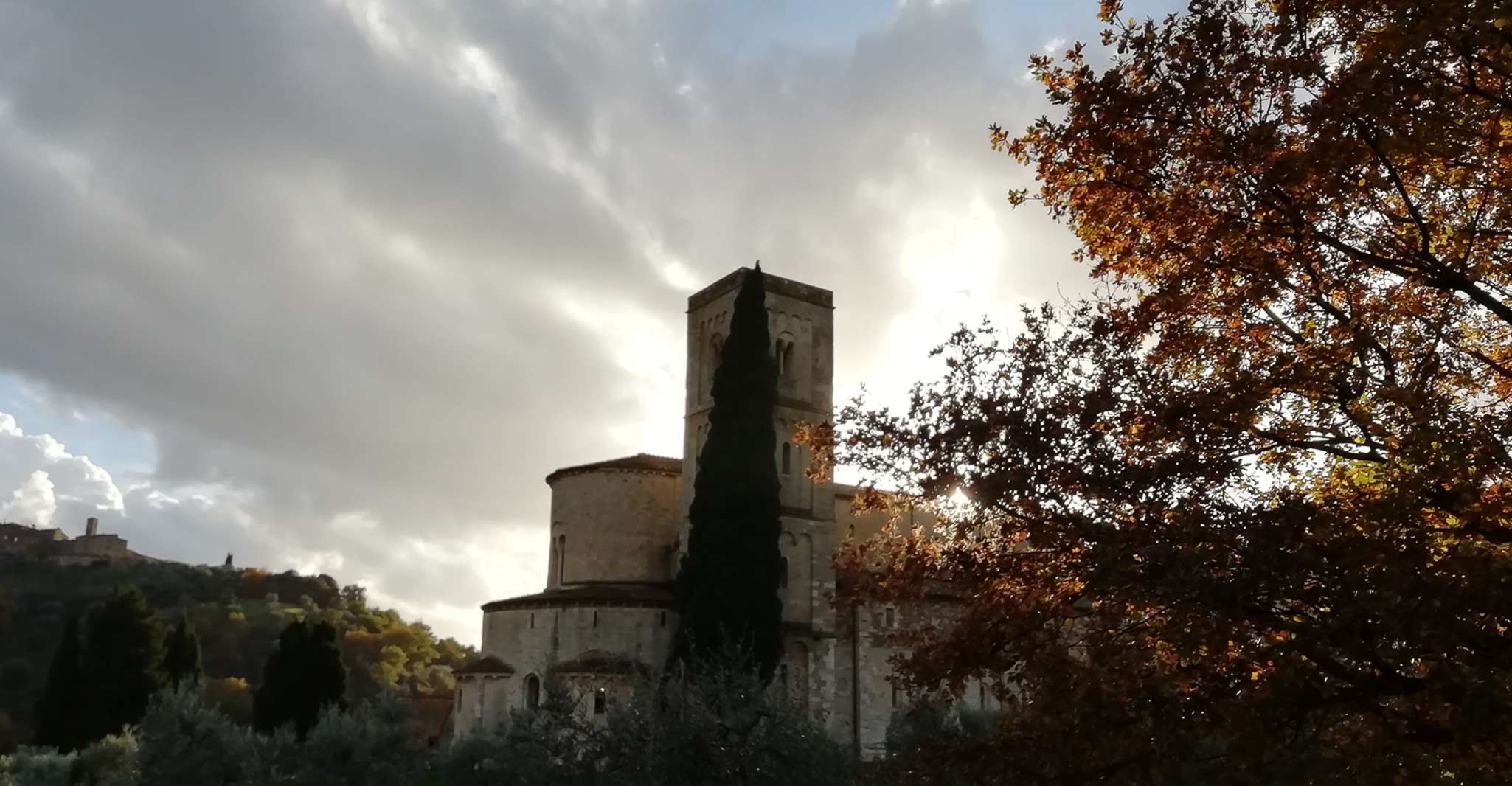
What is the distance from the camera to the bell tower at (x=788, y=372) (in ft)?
117

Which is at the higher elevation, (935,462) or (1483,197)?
(1483,197)

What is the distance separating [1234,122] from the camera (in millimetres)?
8312

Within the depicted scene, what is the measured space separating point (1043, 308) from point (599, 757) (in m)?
8.84

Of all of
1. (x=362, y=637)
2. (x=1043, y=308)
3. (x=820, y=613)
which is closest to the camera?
(x=1043, y=308)

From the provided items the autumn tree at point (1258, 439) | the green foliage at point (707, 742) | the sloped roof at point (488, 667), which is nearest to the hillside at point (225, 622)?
the sloped roof at point (488, 667)

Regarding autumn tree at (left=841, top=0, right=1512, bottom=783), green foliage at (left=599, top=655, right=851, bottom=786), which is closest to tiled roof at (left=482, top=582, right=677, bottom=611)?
green foliage at (left=599, top=655, right=851, bottom=786)

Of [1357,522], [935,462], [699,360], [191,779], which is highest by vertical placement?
[699,360]

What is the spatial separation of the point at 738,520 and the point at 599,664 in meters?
5.58

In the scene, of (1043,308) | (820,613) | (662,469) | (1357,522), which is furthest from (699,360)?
(1357,522)

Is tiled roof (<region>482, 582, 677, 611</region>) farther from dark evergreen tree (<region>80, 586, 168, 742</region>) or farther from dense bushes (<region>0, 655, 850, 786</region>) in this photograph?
dark evergreen tree (<region>80, 586, 168, 742</region>)

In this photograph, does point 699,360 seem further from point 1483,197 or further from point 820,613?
point 1483,197

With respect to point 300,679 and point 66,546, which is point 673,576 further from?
point 66,546

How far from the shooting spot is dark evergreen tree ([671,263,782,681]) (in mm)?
31594

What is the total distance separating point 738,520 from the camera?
107 feet
